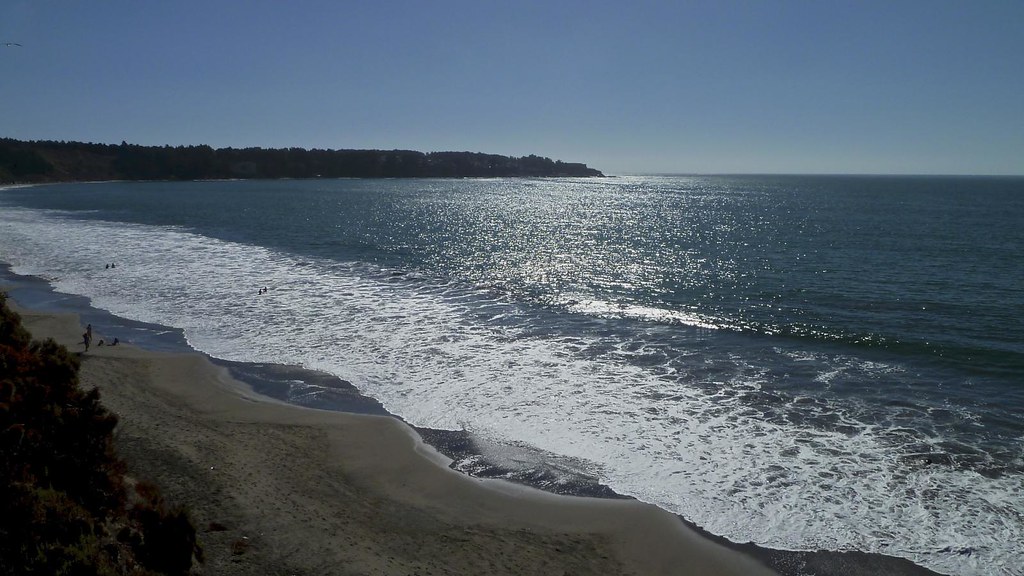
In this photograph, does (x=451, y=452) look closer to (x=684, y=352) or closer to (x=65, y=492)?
(x=65, y=492)

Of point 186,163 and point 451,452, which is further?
point 186,163

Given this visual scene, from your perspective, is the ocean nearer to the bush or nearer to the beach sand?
the beach sand

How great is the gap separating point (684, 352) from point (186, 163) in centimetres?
16672

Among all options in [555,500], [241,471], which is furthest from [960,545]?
[241,471]

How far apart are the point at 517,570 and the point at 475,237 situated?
1635 inches

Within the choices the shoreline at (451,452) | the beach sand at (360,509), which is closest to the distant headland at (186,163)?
the shoreline at (451,452)

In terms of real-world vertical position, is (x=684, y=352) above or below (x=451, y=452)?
above

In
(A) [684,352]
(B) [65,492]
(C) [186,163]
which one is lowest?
(A) [684,352]

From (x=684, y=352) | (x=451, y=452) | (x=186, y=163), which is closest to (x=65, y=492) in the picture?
(x=451, y=452)

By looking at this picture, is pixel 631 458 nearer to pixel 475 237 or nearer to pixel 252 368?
pixel 252 368

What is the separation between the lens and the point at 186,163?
16138 cm

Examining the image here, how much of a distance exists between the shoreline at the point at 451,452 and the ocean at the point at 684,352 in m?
0.24

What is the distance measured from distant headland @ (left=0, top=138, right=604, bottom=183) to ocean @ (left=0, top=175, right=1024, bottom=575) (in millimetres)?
112502

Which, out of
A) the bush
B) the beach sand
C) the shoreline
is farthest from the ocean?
the bush
